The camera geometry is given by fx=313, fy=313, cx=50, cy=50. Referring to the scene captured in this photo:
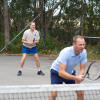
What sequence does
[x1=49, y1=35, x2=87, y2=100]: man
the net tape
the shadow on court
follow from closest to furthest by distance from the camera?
the net tape → [x1=49, y1=35, x2=87, y2=100]: man → the shadow on court

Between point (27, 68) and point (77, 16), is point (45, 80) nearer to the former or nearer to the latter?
point (27, 68)

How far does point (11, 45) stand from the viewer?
48.1 feet

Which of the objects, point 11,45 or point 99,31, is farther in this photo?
point 99,31

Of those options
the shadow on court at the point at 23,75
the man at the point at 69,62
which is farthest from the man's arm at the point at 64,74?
the shadow on court at the point at 23,75

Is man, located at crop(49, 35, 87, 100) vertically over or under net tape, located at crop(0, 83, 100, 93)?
over

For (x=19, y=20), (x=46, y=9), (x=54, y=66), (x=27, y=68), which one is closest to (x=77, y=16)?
(x=46, y=9)

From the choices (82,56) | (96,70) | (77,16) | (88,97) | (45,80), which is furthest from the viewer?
(77,16)

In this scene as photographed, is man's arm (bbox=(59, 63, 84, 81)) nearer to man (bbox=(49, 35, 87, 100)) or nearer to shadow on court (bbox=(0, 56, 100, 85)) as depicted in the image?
man (bbox=(49, 35, 87, 100))

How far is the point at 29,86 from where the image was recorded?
163 inches

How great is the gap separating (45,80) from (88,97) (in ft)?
6.89

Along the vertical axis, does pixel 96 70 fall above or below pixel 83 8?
below

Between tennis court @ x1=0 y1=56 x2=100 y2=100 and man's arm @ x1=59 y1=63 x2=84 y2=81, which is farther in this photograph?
man's arm @ x1=59 y1=63 x2=84 y2=81

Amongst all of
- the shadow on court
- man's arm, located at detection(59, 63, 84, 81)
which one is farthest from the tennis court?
man's arm, located at detection(59, 63, 84, 81)

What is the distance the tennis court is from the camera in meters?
4.14
